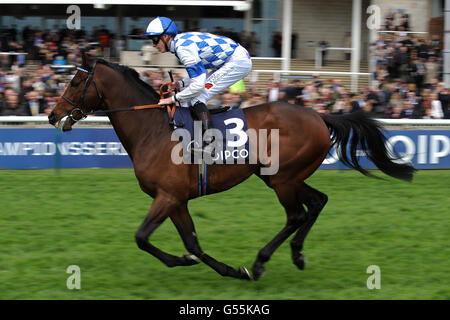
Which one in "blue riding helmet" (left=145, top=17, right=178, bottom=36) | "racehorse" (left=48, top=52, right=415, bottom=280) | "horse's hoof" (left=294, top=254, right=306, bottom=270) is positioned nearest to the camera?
"racehorse" (left=48, top=52, right=415, bottom=280)

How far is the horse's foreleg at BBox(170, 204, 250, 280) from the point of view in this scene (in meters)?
4.64

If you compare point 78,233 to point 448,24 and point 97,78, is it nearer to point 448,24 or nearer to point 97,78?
point 97,78

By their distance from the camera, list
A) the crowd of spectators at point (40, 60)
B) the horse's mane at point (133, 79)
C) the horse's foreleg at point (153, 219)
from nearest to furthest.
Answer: the horse's foreleg at point (153, 219), the horse's mane at point (133, 79), the crowd of spectators at point (40, 60)

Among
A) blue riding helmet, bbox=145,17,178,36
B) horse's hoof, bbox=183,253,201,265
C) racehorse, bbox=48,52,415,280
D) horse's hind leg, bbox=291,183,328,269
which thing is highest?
blue riding helmet, bbox=145,17,178,36

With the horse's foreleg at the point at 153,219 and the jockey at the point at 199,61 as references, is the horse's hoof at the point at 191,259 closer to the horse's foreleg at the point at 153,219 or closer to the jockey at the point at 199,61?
the horse's foreleg at the point at 153,219

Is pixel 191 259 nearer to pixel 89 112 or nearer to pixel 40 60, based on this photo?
pixel 89 112

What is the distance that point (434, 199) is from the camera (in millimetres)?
7711

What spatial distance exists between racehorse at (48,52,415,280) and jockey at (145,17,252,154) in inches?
9.8

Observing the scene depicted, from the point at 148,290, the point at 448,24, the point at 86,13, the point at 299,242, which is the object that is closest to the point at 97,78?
the point at 148,290

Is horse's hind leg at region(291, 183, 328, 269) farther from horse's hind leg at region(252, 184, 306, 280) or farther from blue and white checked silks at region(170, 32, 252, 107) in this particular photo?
blue and white checked silks at region(170, 32, 252, 107)

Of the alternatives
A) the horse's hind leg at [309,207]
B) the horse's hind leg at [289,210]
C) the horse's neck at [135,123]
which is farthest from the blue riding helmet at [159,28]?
the horse's hind leg at [309,207]

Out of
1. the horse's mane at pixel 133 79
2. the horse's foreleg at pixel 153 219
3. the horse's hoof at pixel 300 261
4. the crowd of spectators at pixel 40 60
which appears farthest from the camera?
the crowd of spectators at pixel 40 60

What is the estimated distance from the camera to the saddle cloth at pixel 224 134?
4.71 meters

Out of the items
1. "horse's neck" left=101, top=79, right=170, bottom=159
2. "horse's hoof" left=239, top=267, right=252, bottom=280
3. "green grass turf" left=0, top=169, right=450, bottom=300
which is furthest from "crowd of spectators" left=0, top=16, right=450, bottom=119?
"horse's hoof" left=239, top=267, right=252, bottom=280
